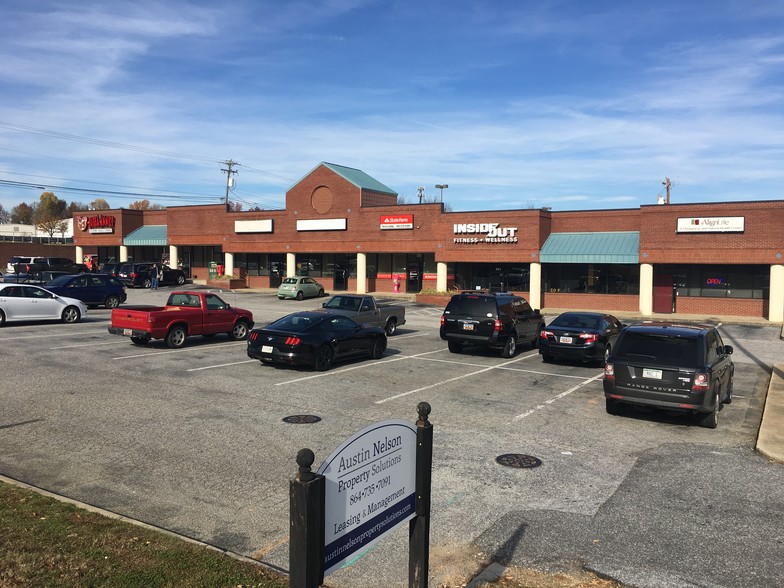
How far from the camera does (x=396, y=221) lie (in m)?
44.9

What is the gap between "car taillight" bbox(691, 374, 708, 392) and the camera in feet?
35.7

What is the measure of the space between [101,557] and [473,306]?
15.1 metres

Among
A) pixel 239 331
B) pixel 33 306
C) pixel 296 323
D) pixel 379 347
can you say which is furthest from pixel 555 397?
pixel 33 306

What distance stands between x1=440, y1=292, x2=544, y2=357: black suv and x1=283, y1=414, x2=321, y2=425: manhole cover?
8.75m

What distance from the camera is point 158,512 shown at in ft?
22.6

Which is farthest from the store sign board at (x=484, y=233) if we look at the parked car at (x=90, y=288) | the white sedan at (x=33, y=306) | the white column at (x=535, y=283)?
the white sedan at (x=33, y=306)

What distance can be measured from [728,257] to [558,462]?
96.6 feet

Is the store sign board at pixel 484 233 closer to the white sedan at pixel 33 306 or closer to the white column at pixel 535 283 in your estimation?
the white column at pixel 535 283

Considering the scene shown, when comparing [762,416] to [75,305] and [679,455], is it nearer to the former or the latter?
[679,455]

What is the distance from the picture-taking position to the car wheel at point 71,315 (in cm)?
2461

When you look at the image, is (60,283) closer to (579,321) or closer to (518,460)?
(579,321)

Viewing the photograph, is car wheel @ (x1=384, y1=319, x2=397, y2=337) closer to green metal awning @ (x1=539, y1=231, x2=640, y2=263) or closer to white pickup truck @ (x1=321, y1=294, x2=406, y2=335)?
white pickup truck @ (x1=321, y1=294, x2=406, y2=335)

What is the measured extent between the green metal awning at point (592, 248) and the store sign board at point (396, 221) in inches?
370

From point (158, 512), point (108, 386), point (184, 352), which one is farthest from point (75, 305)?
point (158, 512)
